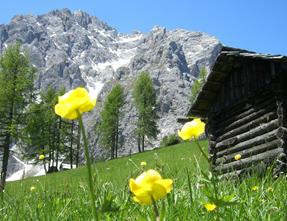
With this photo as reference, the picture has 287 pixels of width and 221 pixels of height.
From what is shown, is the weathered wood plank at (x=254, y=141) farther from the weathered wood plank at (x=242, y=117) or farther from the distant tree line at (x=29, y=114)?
the distant tree line at (x=29, y=114)

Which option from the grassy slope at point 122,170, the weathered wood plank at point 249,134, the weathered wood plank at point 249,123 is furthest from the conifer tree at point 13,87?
the weathered wood plank at point 249,123

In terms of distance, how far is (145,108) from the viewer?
55.2 metres

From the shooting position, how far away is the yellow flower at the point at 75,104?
142 centimetres

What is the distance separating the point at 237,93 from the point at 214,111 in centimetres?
198

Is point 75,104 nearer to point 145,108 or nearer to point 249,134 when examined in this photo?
point 249,134

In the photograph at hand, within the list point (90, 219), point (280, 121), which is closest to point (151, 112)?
point (280, 121)

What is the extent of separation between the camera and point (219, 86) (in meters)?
15.1

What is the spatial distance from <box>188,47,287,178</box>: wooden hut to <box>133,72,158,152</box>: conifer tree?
38018 millimetres

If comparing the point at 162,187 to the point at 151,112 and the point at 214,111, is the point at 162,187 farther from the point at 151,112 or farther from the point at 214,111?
the point at 151,112

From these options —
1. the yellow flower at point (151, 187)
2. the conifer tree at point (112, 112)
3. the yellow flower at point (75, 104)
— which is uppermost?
the conifer tree at point (112, 112)

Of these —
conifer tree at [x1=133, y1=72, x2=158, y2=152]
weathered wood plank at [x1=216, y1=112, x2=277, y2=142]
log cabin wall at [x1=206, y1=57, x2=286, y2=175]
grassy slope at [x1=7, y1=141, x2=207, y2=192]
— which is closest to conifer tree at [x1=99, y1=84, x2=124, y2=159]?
conifer tree at [x1=133, y1=72, x2=158, y2=152]

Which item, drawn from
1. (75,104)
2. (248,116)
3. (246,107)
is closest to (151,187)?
(75,104)

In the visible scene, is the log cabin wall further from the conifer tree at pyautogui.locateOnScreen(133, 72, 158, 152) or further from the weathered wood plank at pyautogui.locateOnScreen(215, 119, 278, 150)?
the conifer tree at pyautogui.locateOnScreen(133, 72, 158, 152)

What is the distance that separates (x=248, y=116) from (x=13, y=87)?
961 inches
